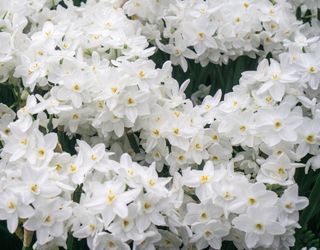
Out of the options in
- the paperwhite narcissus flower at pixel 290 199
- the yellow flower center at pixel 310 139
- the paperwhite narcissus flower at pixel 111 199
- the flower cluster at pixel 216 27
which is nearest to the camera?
the paperwhite narcissus flower at pixel 111 199

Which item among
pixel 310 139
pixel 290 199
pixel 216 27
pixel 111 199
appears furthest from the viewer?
pixel 216 27

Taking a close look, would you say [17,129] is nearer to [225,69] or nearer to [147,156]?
[147,156]

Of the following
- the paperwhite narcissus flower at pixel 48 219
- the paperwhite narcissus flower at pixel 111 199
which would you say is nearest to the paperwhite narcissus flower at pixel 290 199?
the paperwhite narcissus flower at pixel 111 199

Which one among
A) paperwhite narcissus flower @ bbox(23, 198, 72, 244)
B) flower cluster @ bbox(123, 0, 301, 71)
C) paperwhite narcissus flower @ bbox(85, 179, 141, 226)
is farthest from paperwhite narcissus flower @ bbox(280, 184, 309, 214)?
flower cluster @ bbox(123, 0, 301, 71)

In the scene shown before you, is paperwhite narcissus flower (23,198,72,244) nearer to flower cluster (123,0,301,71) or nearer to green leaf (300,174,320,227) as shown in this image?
green leaf (300,174,320,227)

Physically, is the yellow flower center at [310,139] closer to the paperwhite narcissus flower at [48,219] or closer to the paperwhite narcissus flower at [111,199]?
the paperwhite narcissus flower at [111,199]

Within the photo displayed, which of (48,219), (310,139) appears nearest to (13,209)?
(48,219)

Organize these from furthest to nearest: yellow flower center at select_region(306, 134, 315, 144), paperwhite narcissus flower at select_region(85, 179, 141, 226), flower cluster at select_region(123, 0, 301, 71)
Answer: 1. flower cluster at select_region(123, 0, 301, 71)
2. yellow flower center at select_region(306, 134, 315, 144)
3. paperwhite narcissus flower at select_region(85, 179, 141, 226)

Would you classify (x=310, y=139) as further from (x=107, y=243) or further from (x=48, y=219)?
(x=48, y=219)

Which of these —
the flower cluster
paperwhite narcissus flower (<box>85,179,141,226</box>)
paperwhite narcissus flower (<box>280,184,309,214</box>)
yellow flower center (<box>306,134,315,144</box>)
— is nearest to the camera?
paperwhite narcissus flower (<box>85,179,141,226</box>)
